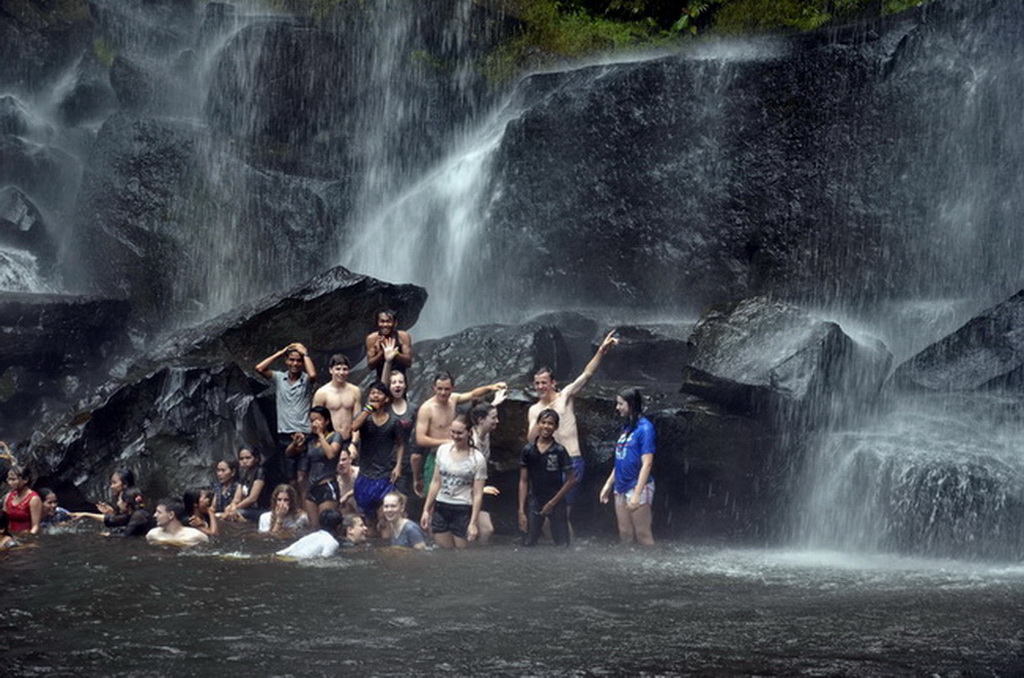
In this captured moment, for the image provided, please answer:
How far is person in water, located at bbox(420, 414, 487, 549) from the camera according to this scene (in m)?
10.6

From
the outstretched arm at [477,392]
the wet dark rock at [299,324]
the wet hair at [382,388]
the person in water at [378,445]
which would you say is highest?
the wet dark rock at [299,324]

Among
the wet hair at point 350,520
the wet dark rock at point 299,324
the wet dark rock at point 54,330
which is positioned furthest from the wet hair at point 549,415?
the wet dark rock at point 54,330

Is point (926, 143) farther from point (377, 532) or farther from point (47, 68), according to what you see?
point (47, 68)

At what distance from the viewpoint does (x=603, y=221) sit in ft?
56.9

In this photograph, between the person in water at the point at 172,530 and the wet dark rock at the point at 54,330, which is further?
the wet dark rock at the point at 54,330

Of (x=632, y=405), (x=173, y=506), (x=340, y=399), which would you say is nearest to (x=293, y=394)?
(x=340, y=399)

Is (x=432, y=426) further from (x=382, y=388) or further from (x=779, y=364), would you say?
(x=779, y=364)

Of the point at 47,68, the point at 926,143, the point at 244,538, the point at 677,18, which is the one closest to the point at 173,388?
the point at 244,538

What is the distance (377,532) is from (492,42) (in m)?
12.9

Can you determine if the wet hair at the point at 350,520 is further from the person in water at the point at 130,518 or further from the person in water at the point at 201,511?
the person in water at the point at 130,518

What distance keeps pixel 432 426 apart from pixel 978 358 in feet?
19.8

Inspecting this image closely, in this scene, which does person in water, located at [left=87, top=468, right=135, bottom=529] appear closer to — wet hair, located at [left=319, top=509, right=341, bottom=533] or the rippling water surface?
the rippling water surface

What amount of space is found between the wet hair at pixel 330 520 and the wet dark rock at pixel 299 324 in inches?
199

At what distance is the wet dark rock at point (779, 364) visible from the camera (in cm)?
1205
